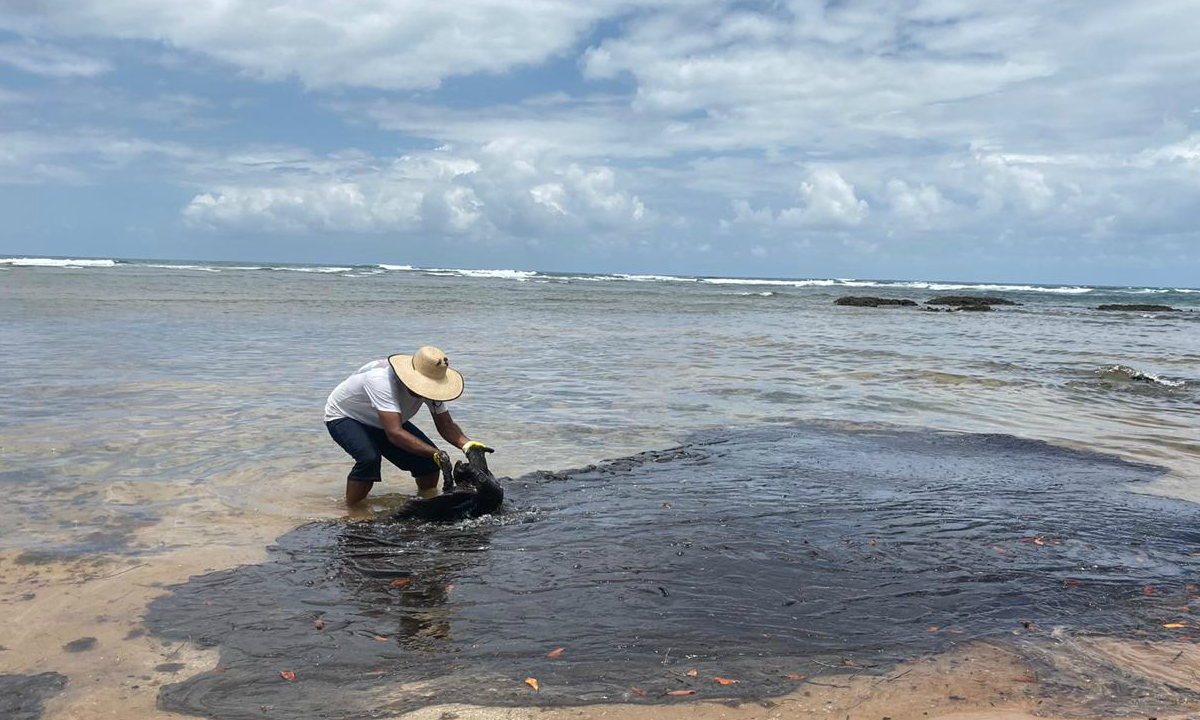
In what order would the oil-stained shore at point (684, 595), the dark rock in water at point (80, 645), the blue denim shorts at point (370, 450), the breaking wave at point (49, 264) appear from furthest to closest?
the breaking wave at point (49, 264), the blue denim shorts at point (370, 450), the dark rock in water at point (80, 645), the oil-stained shore at point (684, 595)

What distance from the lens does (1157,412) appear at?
1186 cm

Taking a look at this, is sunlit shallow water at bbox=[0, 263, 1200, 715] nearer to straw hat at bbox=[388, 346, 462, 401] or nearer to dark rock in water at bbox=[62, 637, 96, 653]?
dark rock in water at bbox=[62, 637, 96, 653]

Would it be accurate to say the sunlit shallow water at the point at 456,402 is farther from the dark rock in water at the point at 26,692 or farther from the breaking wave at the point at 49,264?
the breaking wave at the point at 49,264

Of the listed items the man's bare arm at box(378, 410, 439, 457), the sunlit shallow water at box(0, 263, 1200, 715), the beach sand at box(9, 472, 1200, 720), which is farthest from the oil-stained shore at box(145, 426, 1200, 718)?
the sunlit shallow water at box(0, 263, 1200, 715)

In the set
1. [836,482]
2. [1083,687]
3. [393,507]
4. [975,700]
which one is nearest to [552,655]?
[975,700]

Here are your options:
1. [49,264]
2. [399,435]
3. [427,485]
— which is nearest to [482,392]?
[427,485]

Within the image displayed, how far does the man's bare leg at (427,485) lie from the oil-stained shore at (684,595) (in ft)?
2.29

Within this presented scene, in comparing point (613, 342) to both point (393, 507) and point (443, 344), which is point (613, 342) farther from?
point (393, 507)

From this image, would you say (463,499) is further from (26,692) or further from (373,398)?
(26,692)

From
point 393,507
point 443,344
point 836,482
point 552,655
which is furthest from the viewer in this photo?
point 443,344

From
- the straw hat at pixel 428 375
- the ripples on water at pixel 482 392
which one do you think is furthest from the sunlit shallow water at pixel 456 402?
the straw hat at pixel 428 375

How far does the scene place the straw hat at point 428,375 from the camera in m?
6.29

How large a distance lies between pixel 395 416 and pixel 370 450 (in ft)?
1.34

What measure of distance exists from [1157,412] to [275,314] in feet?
74.8
